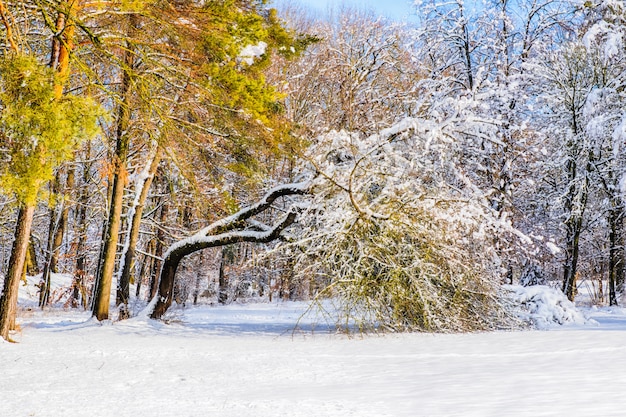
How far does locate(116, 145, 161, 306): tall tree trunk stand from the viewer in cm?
A: 1274

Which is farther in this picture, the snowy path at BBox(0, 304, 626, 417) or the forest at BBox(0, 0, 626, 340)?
the forest at BBox(0, 0, 626, 340)

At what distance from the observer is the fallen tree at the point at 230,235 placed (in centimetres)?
1160

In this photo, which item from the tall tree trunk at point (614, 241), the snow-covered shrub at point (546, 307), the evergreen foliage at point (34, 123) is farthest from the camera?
the tall tree trunk at point (614, 241)

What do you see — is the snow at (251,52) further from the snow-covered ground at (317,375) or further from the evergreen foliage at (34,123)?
the snow-covered ground at (317,375)

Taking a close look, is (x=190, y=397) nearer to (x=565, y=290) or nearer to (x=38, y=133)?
(x=38, y=133)

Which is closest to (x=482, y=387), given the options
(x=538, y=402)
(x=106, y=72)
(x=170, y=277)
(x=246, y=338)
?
(x=538, y=402)

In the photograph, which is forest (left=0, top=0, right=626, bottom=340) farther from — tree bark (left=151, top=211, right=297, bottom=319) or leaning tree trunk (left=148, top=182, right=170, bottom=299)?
leaning tree trunk (left=148, top=182, right=170, bottom=299)

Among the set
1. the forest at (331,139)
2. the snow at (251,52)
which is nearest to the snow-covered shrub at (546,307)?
the forest at (331,139)

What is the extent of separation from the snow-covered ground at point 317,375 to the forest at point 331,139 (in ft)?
5.07

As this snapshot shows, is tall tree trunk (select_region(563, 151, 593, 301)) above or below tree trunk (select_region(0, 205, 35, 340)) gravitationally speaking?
above

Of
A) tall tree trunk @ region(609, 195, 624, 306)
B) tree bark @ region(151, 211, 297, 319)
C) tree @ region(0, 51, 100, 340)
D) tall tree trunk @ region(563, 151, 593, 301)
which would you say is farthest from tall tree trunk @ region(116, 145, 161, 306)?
tall tree trunk @ region(609, 195, 624, 306)

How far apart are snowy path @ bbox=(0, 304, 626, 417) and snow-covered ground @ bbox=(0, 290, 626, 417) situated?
0.5 inches

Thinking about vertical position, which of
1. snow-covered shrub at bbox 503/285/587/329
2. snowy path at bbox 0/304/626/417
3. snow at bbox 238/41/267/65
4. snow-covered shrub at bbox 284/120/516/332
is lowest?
snowy path at bbox 0/304/626/417

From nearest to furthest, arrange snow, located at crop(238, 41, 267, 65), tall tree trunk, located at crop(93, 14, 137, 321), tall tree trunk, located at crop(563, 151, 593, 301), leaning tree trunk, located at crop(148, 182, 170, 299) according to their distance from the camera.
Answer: snow, located at crop(238, 41, 267, 65) < tall tree trunk, located at crop(93, 14, 137, 321) < tall tree trunk, located at crop(563, 151, 593, 301) < leaning tree trunk, located at crop(148, 182, 170, 299)
